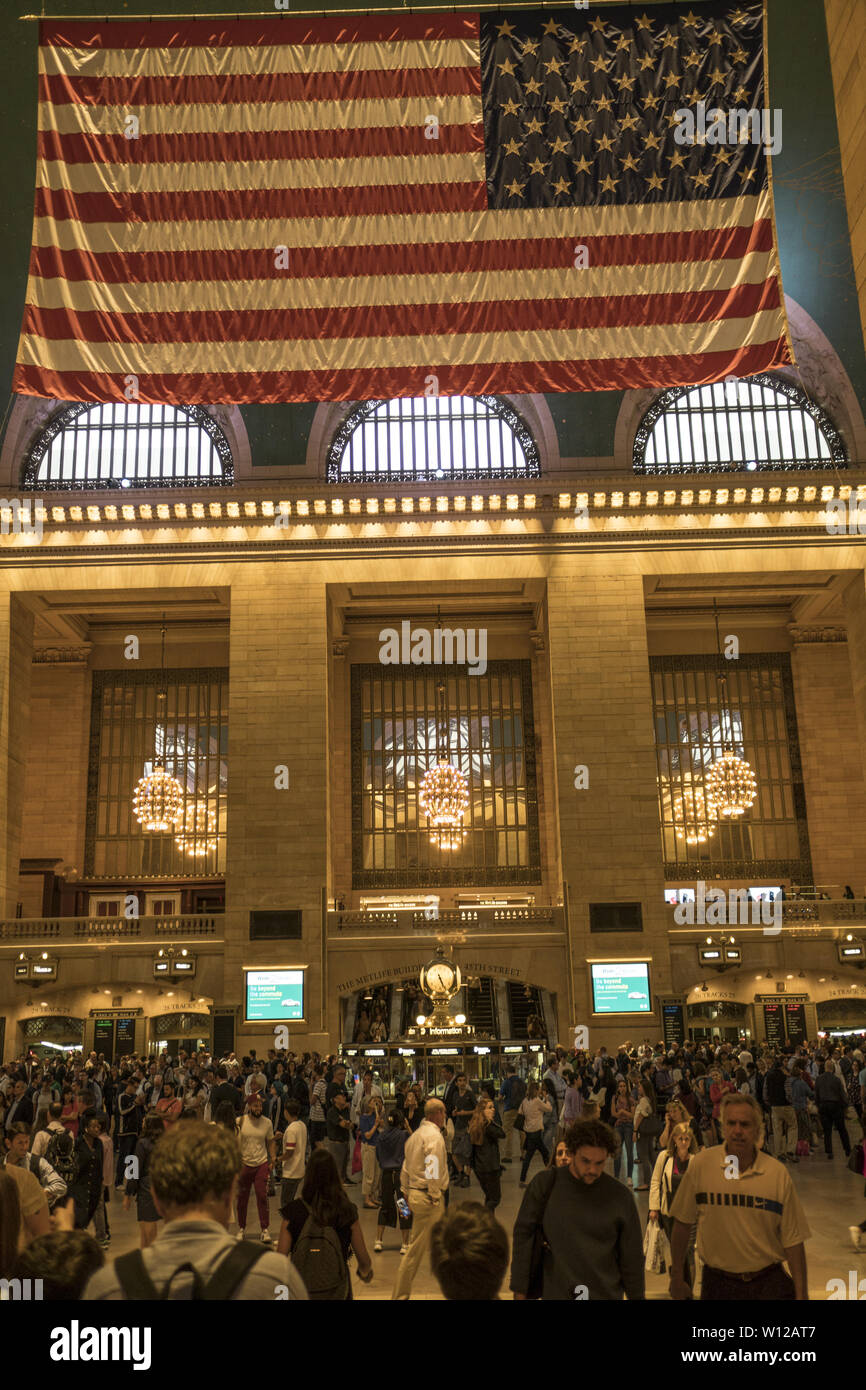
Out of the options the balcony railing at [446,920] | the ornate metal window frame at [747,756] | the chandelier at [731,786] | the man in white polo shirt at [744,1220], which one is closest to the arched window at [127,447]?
the balcony railing at [446,920]

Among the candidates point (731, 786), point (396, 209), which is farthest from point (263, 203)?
point (731, 786)

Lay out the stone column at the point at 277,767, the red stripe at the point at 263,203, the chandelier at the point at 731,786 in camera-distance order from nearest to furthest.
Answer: the red stripe at the point at 263,203, the stone column at the point at 277,767, the chandelier at the point at 731,786

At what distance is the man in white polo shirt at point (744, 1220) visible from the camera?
441 centimetres

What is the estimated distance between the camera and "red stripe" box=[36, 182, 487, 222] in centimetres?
1334

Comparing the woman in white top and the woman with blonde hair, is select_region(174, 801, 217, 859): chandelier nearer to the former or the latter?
the woman in white top

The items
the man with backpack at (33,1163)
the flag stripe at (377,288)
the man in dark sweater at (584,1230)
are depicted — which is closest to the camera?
the man in dark sweater at (584,1230)

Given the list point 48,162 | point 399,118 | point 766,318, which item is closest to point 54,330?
point 48,162

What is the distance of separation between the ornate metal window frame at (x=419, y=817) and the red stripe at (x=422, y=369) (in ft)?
66.5

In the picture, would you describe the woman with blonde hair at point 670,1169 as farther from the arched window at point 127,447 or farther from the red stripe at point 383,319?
the arched window at point 127,447

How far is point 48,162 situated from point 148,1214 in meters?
10.7

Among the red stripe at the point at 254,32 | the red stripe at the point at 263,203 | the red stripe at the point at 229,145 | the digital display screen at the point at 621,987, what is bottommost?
the digital display screen at the point at 621,987

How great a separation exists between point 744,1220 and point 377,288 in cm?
1104

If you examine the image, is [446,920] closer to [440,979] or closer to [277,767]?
[277,767]

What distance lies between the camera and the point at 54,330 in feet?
43.3
